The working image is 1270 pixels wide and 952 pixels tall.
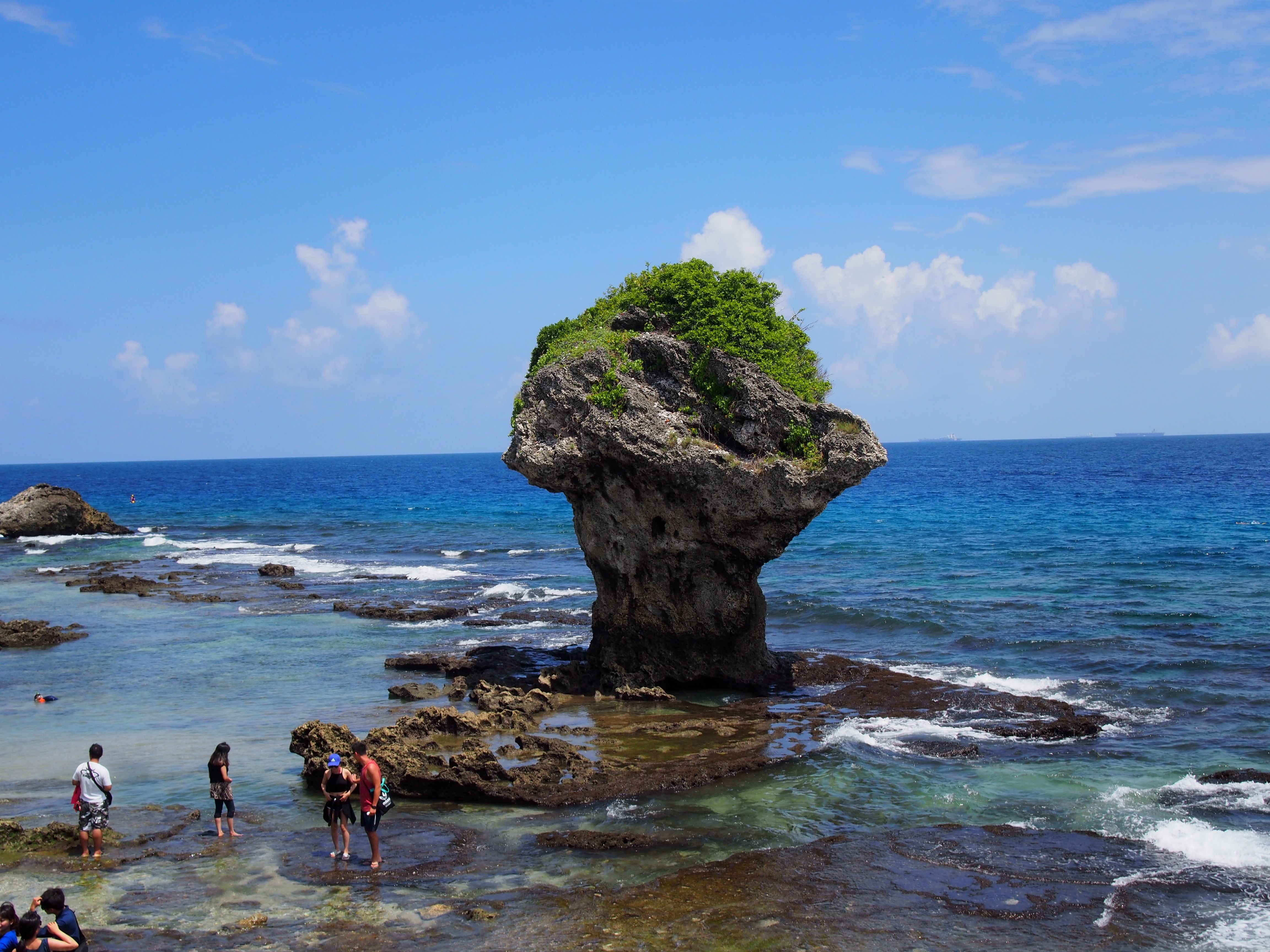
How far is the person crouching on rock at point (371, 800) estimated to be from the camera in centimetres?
1370

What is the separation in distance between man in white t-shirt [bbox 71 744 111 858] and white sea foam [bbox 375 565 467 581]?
94.2 ft

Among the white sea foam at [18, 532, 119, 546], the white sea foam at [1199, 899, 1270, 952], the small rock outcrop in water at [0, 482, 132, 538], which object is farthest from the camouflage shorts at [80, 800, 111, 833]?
the small rock outcrop in water at [0, 482, 132, 538]

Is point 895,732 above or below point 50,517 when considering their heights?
below

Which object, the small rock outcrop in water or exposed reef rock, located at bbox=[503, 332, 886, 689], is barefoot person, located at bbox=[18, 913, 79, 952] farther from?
the small rock outcrop in water

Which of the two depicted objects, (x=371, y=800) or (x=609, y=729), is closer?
Result: (x=371, y=800)

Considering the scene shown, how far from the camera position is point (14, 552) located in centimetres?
5706

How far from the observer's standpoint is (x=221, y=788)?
14.9 m

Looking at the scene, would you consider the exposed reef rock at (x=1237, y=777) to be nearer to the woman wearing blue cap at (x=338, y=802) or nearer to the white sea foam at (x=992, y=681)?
the white sea foam at (x=992, y=681)

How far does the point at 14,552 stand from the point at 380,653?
4064 cm

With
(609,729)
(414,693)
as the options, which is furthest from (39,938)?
(414,693)

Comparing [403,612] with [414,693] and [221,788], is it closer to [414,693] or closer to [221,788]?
[414,693]

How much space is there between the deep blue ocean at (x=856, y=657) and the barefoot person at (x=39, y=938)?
78.4 inches

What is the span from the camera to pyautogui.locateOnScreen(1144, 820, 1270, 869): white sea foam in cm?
1381

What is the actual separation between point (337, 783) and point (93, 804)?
3.56m
